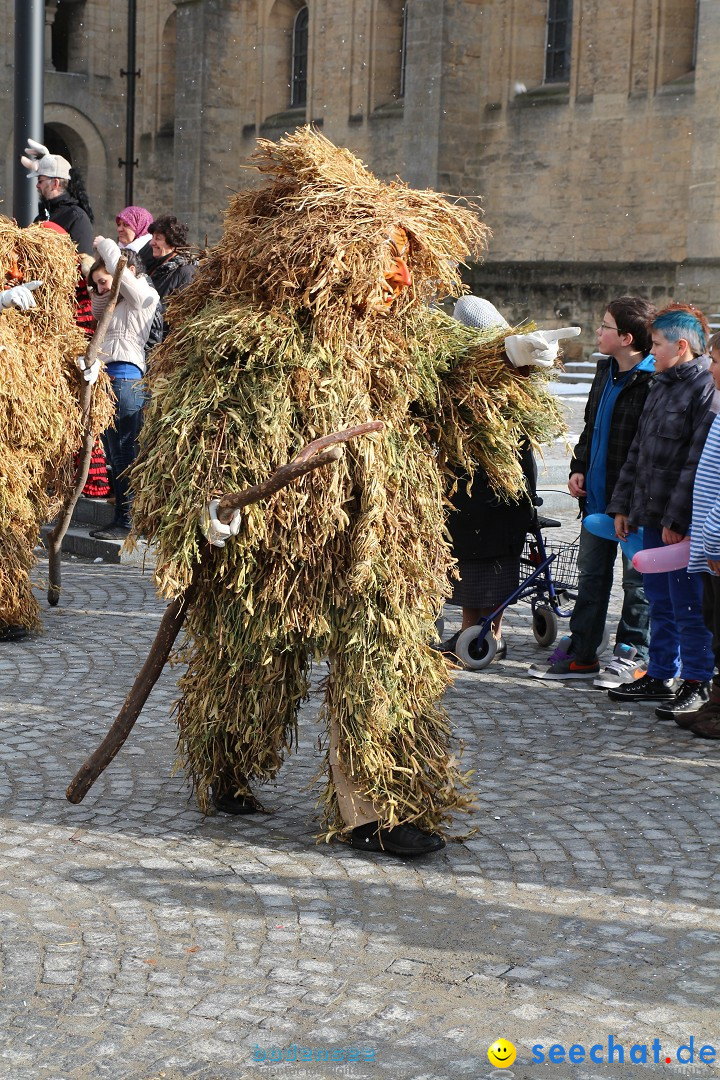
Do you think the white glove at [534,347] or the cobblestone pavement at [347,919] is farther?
the white glove at [534,347]

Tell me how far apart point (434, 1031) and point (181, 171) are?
96.7 ft

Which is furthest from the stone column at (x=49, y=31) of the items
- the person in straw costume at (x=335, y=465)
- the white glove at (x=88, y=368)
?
the person in straw costume at (x=335, y=465)

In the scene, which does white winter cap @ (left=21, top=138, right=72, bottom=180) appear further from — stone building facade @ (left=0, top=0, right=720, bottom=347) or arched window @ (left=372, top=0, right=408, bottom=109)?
arched window @ (left=372, top=0, right=408, bottom=109)

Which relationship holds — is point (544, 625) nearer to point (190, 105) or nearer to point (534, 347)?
point (534, 347)

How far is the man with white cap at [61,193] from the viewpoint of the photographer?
989cm

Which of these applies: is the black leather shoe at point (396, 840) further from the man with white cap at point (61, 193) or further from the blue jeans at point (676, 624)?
the man with white cap at point (61, 193)

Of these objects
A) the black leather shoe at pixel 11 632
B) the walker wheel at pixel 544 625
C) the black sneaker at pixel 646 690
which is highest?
A: the walker wheel at pixel 544 625

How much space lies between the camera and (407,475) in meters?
4.18

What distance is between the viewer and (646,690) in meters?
6.40

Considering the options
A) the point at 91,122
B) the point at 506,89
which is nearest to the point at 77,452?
the point at 506,89

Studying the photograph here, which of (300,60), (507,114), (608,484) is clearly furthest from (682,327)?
(300,60)

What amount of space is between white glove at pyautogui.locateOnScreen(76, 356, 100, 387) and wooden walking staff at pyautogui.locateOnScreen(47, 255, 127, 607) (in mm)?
15

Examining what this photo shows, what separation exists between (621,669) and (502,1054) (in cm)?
365

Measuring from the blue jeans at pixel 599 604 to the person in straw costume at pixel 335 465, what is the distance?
2.26 meters
